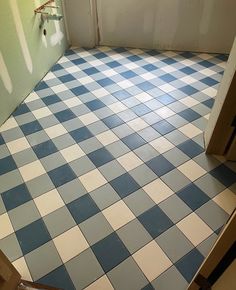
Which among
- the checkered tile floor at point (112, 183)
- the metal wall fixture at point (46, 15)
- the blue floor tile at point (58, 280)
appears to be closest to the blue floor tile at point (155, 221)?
the checkered tile floor at point (112, 183)

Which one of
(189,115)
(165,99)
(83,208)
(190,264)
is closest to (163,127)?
(189,115)

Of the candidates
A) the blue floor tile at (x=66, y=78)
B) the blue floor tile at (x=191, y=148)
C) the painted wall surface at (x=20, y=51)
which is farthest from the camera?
the blue floor tile at (x=66, y=78)

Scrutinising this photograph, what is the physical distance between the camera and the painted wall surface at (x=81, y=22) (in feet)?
10.7

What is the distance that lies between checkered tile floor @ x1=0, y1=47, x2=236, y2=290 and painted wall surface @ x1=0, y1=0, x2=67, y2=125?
143 millimetres

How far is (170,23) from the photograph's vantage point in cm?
326

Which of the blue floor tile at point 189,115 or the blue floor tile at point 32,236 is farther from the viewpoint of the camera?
the blue floor tile at point 189,115

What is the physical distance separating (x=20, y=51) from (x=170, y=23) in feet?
6.80

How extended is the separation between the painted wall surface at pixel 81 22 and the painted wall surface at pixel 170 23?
0.14 m

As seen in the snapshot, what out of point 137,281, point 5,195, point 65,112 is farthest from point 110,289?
point 65,112

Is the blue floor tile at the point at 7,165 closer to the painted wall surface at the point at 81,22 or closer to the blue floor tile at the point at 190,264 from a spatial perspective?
the blue floor tile at the point at 190,264

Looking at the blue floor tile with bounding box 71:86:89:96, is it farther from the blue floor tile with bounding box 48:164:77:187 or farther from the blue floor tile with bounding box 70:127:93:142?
the blue floor tile with bounding box 48:164:77:187

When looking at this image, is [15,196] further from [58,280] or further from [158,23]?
[158,23]

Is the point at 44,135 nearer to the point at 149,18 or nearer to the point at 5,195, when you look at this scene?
the point at 5,195

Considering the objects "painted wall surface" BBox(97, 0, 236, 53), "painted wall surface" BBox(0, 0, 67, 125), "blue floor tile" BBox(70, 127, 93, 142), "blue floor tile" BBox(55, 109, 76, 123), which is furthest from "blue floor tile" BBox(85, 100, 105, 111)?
"painted wall surface" BBox(97, 0, 236, 53)
